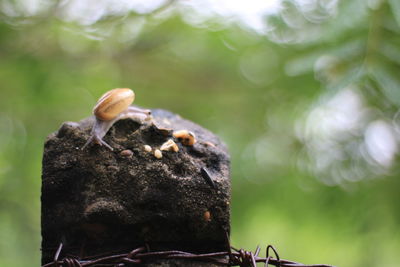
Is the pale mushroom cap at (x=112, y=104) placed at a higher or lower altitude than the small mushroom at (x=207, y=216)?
higher

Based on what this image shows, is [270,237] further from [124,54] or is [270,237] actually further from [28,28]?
[28,28]

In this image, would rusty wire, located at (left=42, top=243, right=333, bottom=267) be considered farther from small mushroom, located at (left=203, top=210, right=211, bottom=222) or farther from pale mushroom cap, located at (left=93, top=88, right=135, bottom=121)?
pale mushroom cap, located at (left=93, top=88, right=135, bottom=121)

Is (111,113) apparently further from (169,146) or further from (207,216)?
(207,216)

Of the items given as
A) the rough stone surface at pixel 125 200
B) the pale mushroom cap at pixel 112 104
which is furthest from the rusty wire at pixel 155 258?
the pale mushroom cap at pixel 112 104

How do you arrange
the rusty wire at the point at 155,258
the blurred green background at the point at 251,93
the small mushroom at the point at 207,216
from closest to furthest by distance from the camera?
the rusty wire at the point at 155,258, the small mushroom at the point at 207,216, the blurred green background at the point at 251,93

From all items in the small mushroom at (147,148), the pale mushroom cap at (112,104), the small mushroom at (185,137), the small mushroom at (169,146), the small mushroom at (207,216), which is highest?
the pale mushroom cap at (112,104)

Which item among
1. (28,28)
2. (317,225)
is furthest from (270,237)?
(28,28)

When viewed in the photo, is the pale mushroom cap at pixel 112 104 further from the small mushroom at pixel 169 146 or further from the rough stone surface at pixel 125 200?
the small mushroom at pixel 169 146

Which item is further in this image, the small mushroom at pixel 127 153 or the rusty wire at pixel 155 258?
the small mushroom at pixel 127 153

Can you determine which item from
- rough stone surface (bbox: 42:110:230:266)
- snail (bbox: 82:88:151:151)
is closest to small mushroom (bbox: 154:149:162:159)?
rough stone surface (bbox: 42:110:230:266)
